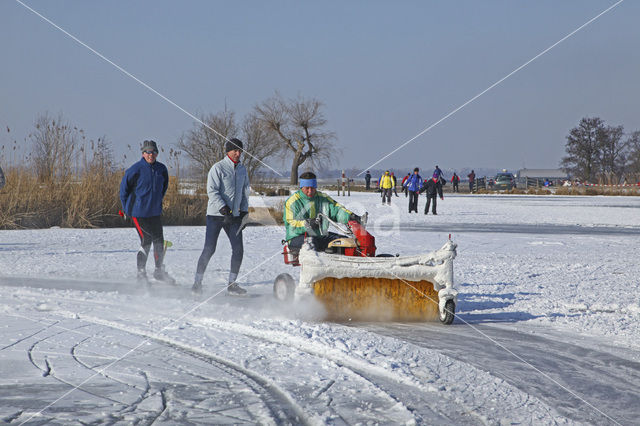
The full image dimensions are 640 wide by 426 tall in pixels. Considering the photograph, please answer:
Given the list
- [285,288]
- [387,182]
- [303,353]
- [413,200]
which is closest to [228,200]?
[285,288]

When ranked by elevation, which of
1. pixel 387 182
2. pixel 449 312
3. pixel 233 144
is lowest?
pixel 449 312

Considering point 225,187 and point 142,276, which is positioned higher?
point 225,187

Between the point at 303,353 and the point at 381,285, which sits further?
the point at 381,285

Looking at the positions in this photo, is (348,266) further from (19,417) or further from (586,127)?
(586,127)

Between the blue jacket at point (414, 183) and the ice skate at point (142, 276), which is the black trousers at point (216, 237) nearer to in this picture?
the ice skate at point (142, 276)

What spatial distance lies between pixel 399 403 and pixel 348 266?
263 cm

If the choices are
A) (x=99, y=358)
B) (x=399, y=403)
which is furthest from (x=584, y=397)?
(x=99, y=358)

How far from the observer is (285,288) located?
25.4 feet

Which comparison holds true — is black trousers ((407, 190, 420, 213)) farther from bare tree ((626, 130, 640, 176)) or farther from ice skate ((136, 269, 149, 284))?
bare tree ((626, 130, 640, 176))

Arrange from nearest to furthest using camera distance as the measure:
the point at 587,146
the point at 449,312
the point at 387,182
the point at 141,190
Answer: the point at 449,312, the point at 141,190, the point at 387,182, the point at 587,146

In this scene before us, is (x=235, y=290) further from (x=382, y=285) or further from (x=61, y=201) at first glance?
(x=61, y=201)

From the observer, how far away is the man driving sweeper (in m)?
7.95

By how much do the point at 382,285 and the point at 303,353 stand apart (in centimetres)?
162

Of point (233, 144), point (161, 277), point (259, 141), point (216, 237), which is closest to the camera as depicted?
point (233, 144)
